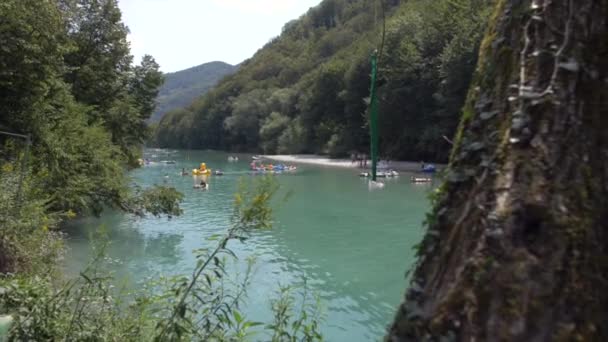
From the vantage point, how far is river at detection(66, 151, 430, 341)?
37.0ft

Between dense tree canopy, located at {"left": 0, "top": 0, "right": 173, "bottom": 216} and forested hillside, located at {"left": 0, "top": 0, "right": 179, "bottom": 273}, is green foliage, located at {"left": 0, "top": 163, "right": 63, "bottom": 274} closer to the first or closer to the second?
forested hillside, located at {"left": 0, "top": 0, "right": 179, "bottom": 273}

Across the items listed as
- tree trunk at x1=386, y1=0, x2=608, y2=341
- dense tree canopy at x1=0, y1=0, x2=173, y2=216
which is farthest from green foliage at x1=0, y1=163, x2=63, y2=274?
tree trunk at x1=386, y1=0, x2=608, y2=341

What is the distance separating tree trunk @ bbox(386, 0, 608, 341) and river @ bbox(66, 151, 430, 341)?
12.7 ft

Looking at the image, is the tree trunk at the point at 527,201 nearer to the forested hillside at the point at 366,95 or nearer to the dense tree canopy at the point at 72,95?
the dense tree canopy at the point at 72,95

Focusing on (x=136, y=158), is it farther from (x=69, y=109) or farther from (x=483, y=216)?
(x=483, y=216)

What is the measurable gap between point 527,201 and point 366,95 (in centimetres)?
6422

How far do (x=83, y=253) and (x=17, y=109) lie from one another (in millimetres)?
4796

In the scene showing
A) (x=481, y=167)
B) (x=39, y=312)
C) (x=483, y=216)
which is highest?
(x=481, y=167)

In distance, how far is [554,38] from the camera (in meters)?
1.87

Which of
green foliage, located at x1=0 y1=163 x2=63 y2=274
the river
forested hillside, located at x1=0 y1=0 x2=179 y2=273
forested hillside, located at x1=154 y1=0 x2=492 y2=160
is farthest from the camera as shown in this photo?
forested hillside, located at x1=154 y1=0 x2=492 y2=160

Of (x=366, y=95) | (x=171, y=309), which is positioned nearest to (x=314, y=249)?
(x=171, y=309)

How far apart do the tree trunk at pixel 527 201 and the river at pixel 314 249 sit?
12.7 ft

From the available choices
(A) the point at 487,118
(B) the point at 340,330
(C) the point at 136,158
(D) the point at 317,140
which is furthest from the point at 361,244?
(D) the point at 317,140

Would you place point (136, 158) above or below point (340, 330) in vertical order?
above
